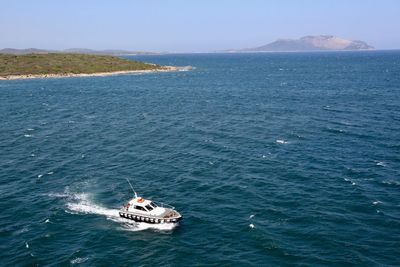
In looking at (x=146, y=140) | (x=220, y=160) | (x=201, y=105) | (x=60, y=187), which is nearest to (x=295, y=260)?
(x=220, y=160)

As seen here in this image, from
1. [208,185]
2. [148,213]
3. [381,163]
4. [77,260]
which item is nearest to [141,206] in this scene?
[148,213]

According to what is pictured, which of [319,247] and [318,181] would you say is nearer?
[319,247]

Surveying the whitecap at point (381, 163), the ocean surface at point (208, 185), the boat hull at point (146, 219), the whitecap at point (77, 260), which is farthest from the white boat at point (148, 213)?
the whitecap at point (381, 163)

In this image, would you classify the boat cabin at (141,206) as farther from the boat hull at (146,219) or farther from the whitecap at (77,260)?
the whitecap at (77,260)

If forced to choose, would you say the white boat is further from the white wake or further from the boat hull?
the white wake

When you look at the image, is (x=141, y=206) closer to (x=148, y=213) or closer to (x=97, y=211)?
(x=148, y=213)

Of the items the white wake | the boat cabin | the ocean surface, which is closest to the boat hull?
the white wake

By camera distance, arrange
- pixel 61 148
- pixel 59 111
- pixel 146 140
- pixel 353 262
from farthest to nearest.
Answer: pixel 59 111
pixel 146 140
pixel 61 148
pixel 353 262

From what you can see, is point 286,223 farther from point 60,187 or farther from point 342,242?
point 60,187
